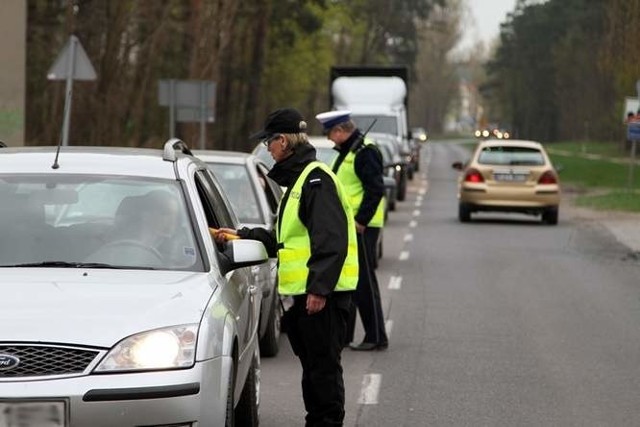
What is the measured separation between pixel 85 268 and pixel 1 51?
2315cm

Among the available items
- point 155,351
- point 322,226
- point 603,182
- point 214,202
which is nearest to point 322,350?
point 322,226

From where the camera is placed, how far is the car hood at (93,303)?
6480mm

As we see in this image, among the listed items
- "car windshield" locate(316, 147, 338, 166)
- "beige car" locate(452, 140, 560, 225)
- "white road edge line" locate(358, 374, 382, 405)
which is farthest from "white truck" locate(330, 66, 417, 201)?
"white road edge line" locate(358, 374, 382, 405)

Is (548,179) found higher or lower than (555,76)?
higher

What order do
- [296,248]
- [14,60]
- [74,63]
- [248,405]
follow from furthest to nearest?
[14,60], [74,63], [248,405], [296,248]

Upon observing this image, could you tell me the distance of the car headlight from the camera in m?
6.48

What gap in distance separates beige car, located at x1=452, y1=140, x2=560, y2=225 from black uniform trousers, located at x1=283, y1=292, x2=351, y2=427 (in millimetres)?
21560

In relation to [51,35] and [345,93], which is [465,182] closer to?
[345,93]

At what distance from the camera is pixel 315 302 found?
7773 mm

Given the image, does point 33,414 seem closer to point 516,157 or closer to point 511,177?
point 511,177

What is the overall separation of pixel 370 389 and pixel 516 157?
19.4 metres

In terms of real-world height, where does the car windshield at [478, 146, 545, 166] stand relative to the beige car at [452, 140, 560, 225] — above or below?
above

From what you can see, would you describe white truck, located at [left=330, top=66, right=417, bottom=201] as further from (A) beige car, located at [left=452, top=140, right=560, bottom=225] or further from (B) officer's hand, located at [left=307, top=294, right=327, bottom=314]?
(B) officer's hand, located at [left=307, top=294, right=327, bottom=314]

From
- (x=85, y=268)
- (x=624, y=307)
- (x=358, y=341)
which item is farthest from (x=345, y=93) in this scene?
(x=85, y=268)
